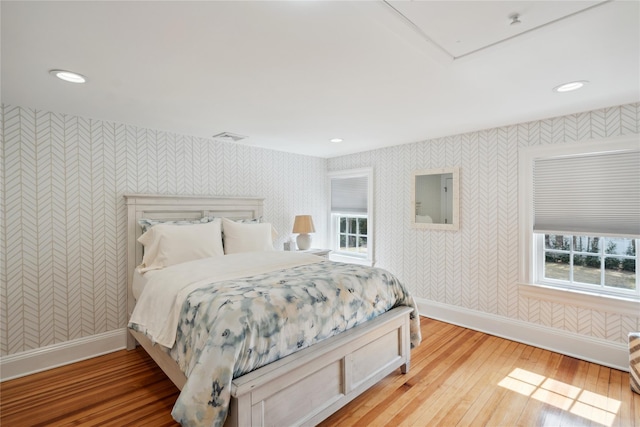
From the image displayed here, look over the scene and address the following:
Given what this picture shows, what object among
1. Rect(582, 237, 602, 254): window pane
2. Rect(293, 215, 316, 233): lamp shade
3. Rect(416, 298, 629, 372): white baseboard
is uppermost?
Rect(293, 215, 316, 233): lamp shade

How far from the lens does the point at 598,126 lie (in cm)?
262

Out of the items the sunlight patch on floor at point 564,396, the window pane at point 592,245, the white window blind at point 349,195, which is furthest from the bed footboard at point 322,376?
the white window blind at point 349,195

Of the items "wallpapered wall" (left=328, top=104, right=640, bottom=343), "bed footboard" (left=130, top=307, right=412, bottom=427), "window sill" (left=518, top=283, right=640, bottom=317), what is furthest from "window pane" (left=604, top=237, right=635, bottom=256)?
"bed footboard" (left=130, top=307, right=412, bottom=427)

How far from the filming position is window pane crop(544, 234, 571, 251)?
2898mm

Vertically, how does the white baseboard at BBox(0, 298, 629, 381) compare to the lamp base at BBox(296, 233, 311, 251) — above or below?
below

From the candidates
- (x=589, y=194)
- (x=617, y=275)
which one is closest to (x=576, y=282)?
(x=617, y=275)

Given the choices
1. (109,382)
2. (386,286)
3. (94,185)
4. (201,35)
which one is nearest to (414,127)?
(386,286)

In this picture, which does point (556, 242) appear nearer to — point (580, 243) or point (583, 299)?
point (580, 243)

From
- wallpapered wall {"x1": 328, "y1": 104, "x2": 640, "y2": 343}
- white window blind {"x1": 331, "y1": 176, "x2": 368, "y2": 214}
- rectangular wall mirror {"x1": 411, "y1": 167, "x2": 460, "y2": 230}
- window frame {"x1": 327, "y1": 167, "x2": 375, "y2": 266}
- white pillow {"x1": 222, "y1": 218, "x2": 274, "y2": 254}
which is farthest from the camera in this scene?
white window blind {"x1": 331, "y1": 176, "x2": 368, "y2": 214}

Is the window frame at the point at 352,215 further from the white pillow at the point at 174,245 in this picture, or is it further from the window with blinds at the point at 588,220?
the white pillow at the point at 174,245

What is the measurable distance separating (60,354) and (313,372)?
7.83 ft

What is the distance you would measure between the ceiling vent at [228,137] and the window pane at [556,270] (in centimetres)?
352

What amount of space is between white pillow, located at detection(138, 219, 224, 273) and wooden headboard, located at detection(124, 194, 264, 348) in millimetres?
201

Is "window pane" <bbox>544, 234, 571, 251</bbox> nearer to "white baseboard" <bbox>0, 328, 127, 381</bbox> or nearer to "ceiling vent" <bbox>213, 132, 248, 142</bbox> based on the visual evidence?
"ceiling vent" <bbox>213, 132, 248, 142</bbox>
